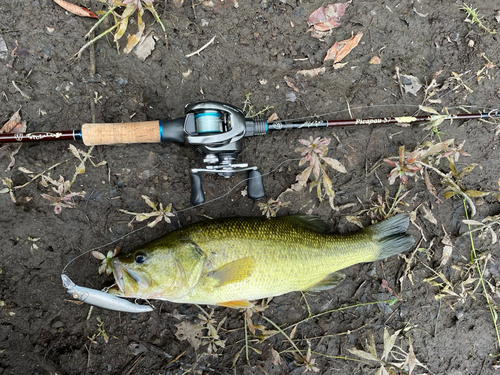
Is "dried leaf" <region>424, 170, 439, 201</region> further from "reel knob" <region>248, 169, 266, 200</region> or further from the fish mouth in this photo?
the fish mouth

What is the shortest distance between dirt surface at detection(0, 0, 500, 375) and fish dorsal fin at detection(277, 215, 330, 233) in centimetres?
15

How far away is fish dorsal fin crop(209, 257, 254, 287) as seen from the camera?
7.89ft

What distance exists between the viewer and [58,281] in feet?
9.07

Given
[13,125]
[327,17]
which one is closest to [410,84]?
[327,17]

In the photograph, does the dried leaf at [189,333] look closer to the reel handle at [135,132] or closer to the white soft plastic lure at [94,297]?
the white soft plastic lure at [94,297]

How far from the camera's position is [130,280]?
2316mm

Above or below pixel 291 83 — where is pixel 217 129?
below

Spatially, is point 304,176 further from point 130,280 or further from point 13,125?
point 13,125

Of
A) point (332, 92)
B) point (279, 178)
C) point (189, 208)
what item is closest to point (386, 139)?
point (332, 92)

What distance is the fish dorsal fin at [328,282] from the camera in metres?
2.77

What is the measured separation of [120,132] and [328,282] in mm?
2173

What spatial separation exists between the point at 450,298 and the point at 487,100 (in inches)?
79.7

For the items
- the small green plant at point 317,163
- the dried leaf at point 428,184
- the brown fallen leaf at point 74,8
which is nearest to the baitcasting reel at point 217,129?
the small green plant at point 317,163

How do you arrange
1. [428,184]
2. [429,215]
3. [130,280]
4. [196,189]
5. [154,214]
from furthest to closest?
[429,215], [428,184], [154,214], [196,189], [130,280]
